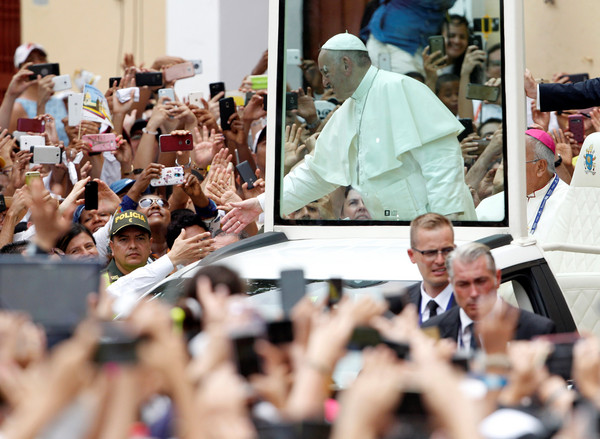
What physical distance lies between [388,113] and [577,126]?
378 cm

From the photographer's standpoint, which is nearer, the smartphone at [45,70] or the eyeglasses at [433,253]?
the eyeglasses at [433,253]

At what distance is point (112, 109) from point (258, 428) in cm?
733

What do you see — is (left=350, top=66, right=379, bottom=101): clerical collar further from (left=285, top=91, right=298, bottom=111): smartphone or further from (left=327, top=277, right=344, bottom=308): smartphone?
(left=327, top=277, right=344, bottom=308): smartphone

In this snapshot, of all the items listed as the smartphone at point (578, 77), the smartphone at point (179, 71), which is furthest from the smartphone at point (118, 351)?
the smartphone at point (578, 77)

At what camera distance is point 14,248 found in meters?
6.05

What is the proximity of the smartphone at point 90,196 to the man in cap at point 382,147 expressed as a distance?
5.08 feet

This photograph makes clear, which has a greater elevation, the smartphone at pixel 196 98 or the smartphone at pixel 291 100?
the smartphone at pixel 196 98

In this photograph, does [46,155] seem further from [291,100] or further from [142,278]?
[291,100]

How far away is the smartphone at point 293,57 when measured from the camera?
577 centimetres

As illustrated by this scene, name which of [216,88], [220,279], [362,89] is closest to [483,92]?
[362,89]

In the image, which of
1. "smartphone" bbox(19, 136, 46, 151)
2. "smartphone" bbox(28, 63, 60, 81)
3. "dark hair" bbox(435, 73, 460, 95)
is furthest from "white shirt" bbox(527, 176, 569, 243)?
"smartphone" bbox(28, 63, 60, 81)

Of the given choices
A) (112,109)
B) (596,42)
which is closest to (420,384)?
(112,109)

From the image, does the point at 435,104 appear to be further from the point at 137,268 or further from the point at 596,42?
the point at 596,42

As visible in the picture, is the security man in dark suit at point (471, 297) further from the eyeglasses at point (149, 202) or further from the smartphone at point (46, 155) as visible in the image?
the smartphone at point (46, 155)
